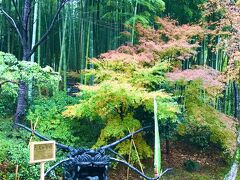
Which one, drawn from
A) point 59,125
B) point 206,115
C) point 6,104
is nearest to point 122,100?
point 59,125

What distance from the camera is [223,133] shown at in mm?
7953

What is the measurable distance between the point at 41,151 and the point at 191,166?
5.71 meters

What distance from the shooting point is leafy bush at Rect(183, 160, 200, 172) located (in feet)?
27.1

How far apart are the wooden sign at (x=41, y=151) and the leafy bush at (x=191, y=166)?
552cm

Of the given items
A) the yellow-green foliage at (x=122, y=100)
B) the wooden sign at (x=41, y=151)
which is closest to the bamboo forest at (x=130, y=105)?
the yellow-green foliage at (x=122, y=100)

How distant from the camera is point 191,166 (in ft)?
27.2

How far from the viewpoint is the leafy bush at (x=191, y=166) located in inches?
325

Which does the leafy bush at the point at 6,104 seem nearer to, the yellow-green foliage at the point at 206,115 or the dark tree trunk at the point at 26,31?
the dark tree trunk at the point at 26,31

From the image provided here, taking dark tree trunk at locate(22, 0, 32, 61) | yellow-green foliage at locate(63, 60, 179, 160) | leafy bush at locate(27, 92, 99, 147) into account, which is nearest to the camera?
yellow-green foliage at locate(63, 60, 179, 160)

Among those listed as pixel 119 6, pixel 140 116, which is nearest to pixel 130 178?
pixel 140 116

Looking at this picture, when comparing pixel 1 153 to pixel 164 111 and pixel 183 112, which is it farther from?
pixel 183 112

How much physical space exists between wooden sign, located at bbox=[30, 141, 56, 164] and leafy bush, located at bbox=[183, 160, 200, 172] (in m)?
5.52

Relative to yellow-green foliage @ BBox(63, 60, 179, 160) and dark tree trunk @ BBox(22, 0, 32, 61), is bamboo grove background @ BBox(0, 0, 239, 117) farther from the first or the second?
yellow-green foliage @ BBox(63, 60, 179, 160)

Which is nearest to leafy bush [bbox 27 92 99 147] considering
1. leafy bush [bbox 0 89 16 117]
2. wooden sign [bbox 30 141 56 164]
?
leafy bush [bbox 0 89 16 117]
